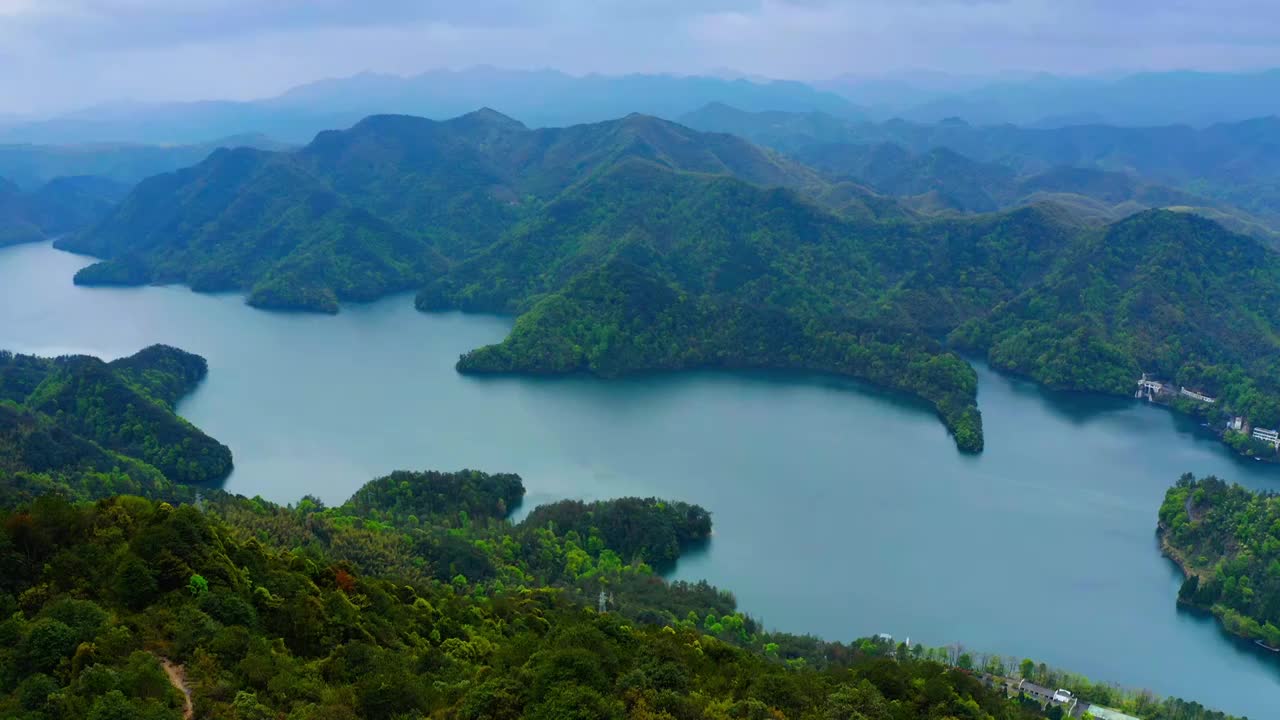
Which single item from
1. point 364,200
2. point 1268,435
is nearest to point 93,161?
point 364,200

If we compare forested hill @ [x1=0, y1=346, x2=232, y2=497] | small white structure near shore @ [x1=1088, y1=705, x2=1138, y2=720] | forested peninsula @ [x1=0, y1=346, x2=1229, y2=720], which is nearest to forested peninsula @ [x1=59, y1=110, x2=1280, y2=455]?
forested hill @ [x1=0, y1=346, x2=232, y2=497]

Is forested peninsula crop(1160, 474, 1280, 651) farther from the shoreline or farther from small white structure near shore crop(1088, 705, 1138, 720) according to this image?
small white structure near shore crop(1088, 705, 1138, 720)

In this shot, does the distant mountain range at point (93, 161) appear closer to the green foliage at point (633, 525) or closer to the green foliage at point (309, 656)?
the green foliage at point (633, 525)

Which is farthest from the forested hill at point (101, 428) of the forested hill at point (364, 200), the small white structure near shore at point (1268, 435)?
the small white structure near shore at point (1268, 435)

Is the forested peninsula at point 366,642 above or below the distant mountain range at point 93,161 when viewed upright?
below

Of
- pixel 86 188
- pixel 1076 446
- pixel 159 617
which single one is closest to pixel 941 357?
pixel 1076 446

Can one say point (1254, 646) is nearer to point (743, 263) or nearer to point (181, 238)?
point (743, 263)
